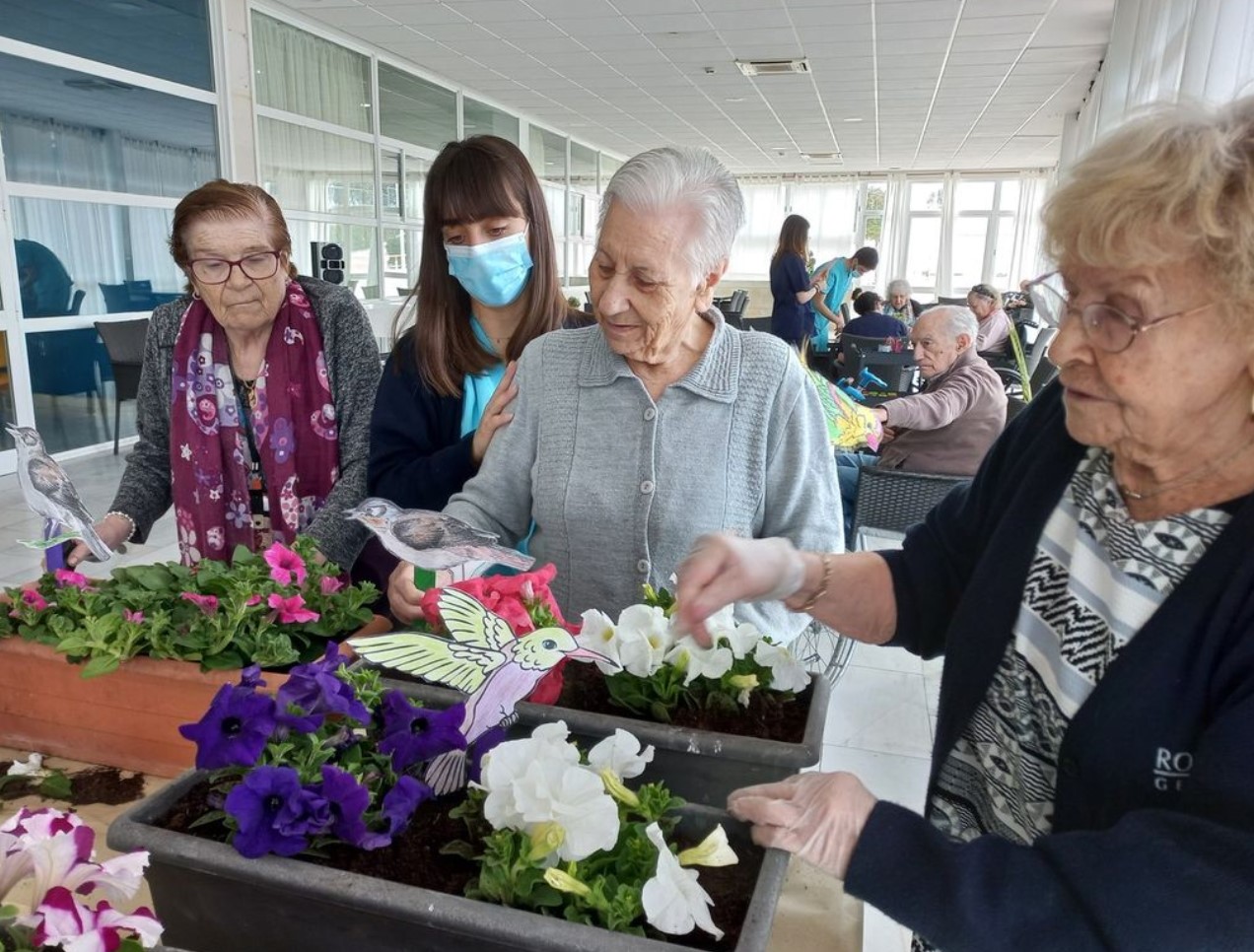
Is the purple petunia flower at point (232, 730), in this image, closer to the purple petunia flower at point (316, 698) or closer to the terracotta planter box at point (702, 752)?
the purple petunia flower at point (316, 698)

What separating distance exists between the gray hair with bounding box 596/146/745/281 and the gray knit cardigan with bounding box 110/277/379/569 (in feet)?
2.34

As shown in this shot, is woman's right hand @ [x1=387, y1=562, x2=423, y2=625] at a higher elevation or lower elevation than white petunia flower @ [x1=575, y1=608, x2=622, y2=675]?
lower

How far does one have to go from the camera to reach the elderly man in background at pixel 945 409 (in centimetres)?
328

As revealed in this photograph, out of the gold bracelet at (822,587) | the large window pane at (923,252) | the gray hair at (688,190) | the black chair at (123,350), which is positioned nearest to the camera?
the gold bracelet at (822,587)

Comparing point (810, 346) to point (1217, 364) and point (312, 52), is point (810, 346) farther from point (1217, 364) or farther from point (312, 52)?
point (1217, 364)

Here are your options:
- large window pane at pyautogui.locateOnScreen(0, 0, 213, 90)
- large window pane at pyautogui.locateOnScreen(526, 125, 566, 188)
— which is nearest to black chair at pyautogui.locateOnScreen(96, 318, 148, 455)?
large window pane at pyautogui.locateOnScreen(0, 0, 213, 90)

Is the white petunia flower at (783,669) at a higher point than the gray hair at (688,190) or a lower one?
lower

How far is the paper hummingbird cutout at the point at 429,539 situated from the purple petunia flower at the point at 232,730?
0.24 metres

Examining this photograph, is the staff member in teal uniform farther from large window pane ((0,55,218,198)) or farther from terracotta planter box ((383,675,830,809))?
large window pane ((0,55,218,198))

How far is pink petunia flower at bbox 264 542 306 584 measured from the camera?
1.20 m

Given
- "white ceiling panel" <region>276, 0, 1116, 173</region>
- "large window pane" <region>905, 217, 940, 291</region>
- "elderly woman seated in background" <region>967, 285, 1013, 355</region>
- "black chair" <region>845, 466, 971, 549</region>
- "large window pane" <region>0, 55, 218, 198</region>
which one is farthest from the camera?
"large window pane" <region>905, 217, 940, 291</region>

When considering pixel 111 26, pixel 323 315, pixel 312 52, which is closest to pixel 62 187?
pixel 111 26

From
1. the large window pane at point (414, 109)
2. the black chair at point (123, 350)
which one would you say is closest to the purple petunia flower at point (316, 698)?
the black chair at point (123, 350)

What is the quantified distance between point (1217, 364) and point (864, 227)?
19948 millimetres
